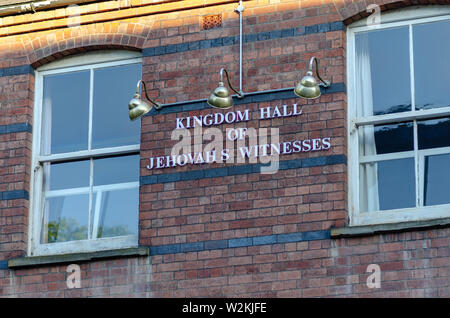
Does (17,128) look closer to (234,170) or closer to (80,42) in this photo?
(80,42)

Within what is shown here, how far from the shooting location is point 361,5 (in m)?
14.4

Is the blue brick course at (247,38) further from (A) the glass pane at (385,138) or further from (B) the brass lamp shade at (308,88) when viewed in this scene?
(A) the glass pane at (385,138)

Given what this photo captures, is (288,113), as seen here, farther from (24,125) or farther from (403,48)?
(24,125)

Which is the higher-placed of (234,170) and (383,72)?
(383,72)

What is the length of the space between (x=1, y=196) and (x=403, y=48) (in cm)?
457

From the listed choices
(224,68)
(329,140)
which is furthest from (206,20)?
(329,140)

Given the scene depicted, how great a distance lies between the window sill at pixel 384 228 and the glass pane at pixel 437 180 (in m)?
0.39

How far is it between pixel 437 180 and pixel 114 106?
371 cm

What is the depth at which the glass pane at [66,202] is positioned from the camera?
14852mm

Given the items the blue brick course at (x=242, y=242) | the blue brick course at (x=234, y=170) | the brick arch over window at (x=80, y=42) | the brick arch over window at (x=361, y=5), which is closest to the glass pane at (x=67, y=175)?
the blue brick course at (x=234, y=170)

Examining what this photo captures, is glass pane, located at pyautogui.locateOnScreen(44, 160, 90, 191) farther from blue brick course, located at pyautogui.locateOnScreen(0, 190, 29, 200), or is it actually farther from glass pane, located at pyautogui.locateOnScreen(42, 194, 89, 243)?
blue brick course, located at pyautogui.locateOnScreen(0, 190, 29, 200)

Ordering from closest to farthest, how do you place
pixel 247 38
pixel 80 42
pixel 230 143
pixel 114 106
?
1. pixel 230 143
2. pixel 247 38
3. pixel 114 106
4. pixel 80 42

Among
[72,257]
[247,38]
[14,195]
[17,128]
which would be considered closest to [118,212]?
[72,257]

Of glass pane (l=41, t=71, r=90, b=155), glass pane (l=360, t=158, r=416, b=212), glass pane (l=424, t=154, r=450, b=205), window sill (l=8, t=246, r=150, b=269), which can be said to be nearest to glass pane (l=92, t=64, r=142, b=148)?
glass pane (l=41, t=71, r=90, b=155)
